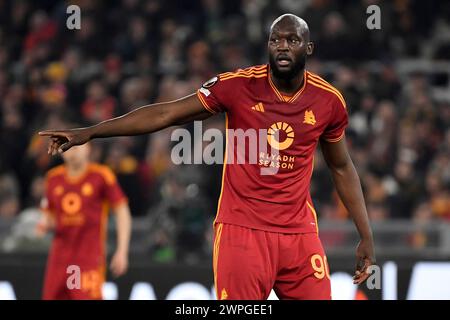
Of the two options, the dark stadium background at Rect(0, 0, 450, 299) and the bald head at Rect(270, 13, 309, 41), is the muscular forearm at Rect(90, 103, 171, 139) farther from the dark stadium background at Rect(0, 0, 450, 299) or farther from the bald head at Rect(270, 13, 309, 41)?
the dark stadium background at Rect(0, 0, 450, 299)

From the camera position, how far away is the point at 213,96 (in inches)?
256

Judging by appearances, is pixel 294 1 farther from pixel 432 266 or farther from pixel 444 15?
pixel 432 266

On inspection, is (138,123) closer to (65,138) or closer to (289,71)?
(65,138)

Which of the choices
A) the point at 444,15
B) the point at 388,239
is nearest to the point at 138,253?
the point at 388,239

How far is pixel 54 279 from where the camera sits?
8883 millimetres

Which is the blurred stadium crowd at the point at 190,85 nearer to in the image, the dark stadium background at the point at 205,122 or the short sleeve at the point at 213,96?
the dark stadium background at the point at 205,122

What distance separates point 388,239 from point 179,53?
4.52 metres

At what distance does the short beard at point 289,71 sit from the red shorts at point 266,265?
86 centimetres

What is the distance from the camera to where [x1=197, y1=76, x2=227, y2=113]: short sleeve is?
6.48m

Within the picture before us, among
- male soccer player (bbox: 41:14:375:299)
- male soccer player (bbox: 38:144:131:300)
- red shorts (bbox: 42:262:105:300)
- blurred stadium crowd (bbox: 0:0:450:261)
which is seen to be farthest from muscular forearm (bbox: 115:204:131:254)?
male soccer player (bbox: 41:14:375:299)

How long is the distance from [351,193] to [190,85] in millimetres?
7053

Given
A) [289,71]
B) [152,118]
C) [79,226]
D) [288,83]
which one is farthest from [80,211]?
[289,71]

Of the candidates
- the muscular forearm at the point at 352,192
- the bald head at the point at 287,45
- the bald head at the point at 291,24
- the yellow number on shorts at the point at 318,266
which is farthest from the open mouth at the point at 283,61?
the yellow number on shorts at the point at 318,266

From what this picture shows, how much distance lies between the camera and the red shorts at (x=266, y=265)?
6.37 meters
